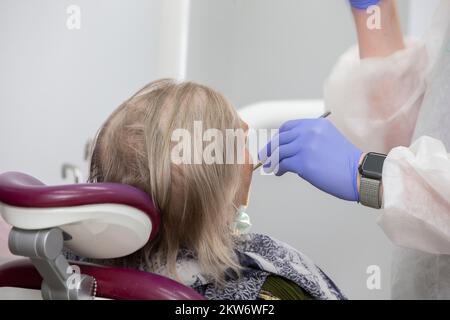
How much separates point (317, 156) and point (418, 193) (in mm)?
191

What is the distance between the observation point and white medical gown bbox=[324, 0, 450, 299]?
2.77 ft

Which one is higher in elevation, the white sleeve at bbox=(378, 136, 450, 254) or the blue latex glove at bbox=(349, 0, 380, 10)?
the blue latex glove at bbox=(349, 0, 380, 10)

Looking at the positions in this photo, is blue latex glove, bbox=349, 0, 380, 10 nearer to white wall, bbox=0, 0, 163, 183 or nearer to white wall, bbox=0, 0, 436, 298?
white wall, bbox=0, 0, 436, 298

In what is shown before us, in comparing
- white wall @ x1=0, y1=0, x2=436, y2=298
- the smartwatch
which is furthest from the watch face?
white wall @ x1=0, y1=0, x2=436, y2=298

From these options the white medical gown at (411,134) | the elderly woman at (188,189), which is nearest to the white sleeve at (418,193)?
the white medical gown at (411,134)

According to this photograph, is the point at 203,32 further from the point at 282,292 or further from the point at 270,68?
the point at 282,292

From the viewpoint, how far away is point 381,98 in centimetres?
124

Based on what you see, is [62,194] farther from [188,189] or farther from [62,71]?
[62,71]

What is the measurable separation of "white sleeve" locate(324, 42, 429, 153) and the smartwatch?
1.09 feet

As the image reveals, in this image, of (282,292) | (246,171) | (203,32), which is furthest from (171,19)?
(282,292)

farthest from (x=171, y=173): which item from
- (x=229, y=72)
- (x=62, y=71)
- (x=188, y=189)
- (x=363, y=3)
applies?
(x=229, y=72)

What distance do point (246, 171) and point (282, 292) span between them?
0.21 metres

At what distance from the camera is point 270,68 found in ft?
5.64

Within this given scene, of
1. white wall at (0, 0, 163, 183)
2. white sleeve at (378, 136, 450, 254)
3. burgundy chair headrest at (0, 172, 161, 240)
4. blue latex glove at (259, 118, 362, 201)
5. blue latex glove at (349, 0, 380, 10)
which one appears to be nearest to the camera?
burgundy chair headrest at (0, 172, 161, 240)
